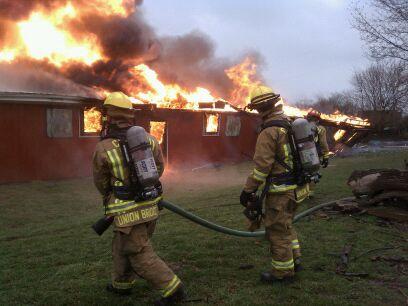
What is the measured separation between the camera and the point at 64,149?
14336 mm

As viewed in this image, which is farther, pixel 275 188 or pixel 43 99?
pixel 43 99

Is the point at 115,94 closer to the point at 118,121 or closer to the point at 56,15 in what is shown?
the point at 118,121

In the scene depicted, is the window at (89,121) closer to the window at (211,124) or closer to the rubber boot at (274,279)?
the window at (211,124)

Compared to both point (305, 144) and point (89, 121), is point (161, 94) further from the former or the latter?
point (305, 144)

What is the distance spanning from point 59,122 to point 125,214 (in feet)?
38.0

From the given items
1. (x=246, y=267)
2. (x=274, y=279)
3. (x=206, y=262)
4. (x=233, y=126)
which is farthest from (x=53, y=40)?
(x=274, y=279)

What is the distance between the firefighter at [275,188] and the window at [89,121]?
11.5 meters

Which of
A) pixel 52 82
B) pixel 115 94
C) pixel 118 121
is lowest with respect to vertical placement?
pixel 118 121

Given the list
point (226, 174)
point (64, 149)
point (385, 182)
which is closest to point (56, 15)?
point (64, 149)

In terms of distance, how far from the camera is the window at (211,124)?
760 inches

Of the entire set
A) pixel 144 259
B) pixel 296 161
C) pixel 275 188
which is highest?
pixel 296 161

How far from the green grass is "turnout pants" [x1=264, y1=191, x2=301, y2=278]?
19 centimetres

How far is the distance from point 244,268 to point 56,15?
55.4 feet

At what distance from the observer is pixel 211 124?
19672mm
